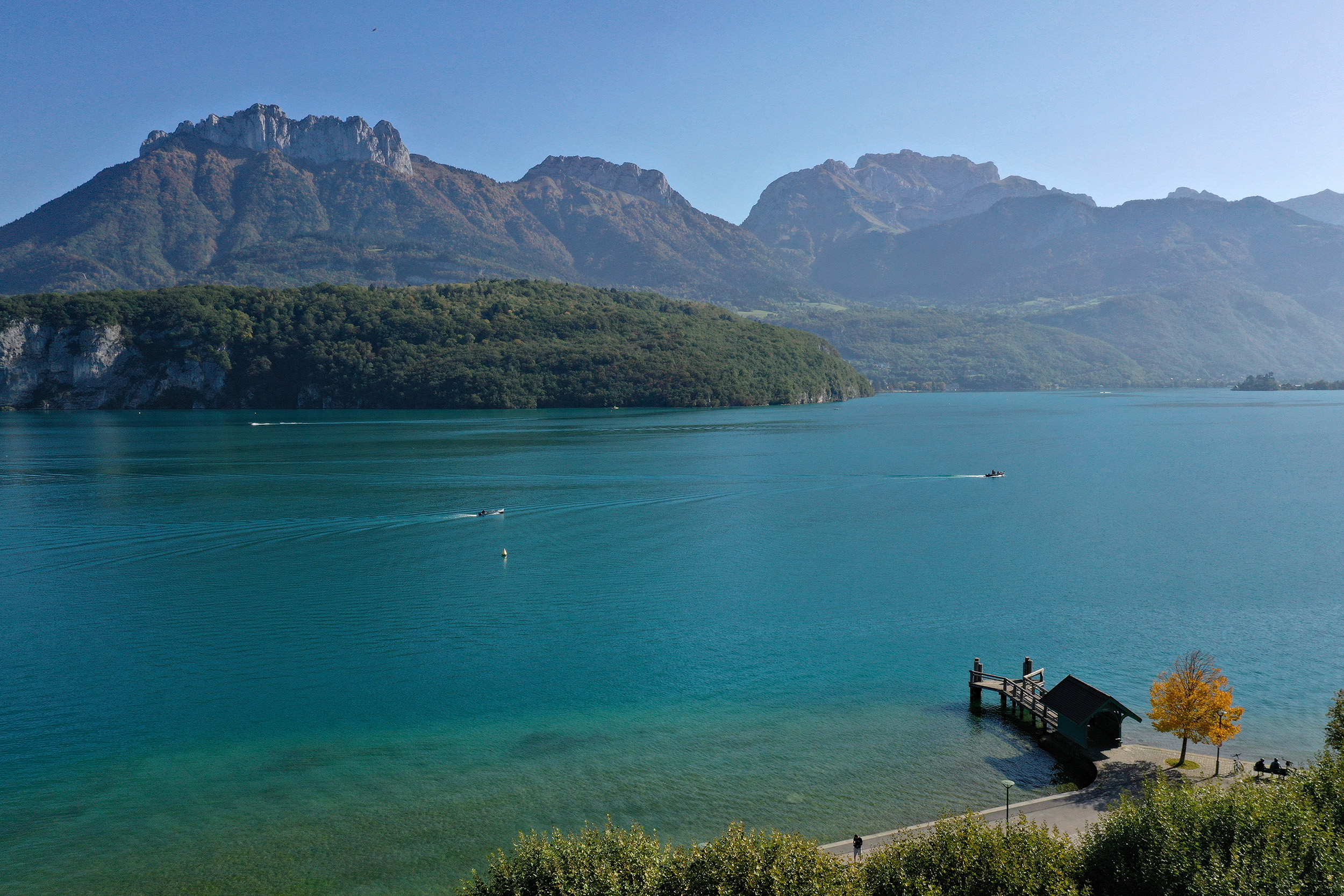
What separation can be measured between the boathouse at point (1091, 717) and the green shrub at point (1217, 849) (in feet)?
24.9

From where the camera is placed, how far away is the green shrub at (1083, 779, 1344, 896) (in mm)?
16828

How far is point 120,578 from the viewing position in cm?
5247

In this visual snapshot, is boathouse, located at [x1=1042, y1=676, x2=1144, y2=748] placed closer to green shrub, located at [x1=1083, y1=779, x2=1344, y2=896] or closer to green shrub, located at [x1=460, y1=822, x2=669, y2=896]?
green shrub, located at [x1=1083, y1=779, x2=1344, y2=896]

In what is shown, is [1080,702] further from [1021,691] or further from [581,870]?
[581,870]

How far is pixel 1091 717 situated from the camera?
1101 inches

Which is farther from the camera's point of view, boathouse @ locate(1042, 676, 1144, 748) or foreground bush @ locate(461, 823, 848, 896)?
boathouse @ locate(1042, 676, 1144, 748)

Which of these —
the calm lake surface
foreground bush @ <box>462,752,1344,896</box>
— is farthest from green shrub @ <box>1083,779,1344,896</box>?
the calm lake surface

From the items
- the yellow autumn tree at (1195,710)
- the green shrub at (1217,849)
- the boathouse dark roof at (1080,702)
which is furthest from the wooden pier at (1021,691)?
the green shrub at (1217,849)

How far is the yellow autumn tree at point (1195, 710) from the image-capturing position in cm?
2652

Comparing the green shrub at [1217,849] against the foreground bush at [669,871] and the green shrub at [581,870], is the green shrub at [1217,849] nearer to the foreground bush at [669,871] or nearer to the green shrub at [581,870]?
the foreground bush at [669,871]

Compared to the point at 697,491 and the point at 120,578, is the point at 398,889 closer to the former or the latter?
the point at 120,578

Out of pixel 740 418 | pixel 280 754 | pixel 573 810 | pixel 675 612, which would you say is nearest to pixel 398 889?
pixel 573 810

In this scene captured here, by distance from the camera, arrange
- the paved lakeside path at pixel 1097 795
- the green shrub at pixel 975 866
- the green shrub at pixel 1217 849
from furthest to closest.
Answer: the paved lakeside path at pixel 1097 795 → the green shrub at pixel 975 866 → the green shrub at pixel 1217 849

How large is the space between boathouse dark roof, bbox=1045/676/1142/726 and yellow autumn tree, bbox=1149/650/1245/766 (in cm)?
99
